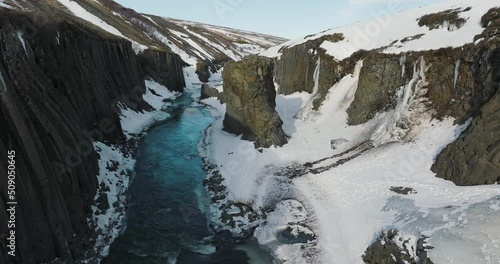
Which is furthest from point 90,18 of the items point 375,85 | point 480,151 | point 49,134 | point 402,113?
point 480,151

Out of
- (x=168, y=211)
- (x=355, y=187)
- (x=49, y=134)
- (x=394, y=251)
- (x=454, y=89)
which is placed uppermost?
(x=454, y=89)

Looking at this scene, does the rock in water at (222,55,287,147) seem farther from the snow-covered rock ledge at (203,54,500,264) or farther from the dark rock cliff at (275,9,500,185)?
the dark rock cliff at (275,9,500,185)

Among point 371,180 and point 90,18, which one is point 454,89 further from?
point 90,18

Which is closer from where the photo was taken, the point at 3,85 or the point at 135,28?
the point at 3,85

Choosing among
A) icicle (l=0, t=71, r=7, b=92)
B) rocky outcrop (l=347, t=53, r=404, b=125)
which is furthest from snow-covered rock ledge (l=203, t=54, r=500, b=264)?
icicle (l=0, t=71, r=7, b=92)

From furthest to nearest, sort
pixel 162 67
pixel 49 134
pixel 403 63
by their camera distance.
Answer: pixel 162 67 < pixel 403 63 < pixel 49 134

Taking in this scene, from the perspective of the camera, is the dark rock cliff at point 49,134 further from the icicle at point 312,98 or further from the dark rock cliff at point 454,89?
the dark rock cliff at point 454,89

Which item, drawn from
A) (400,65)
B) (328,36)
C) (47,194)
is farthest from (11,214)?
(328,36)
